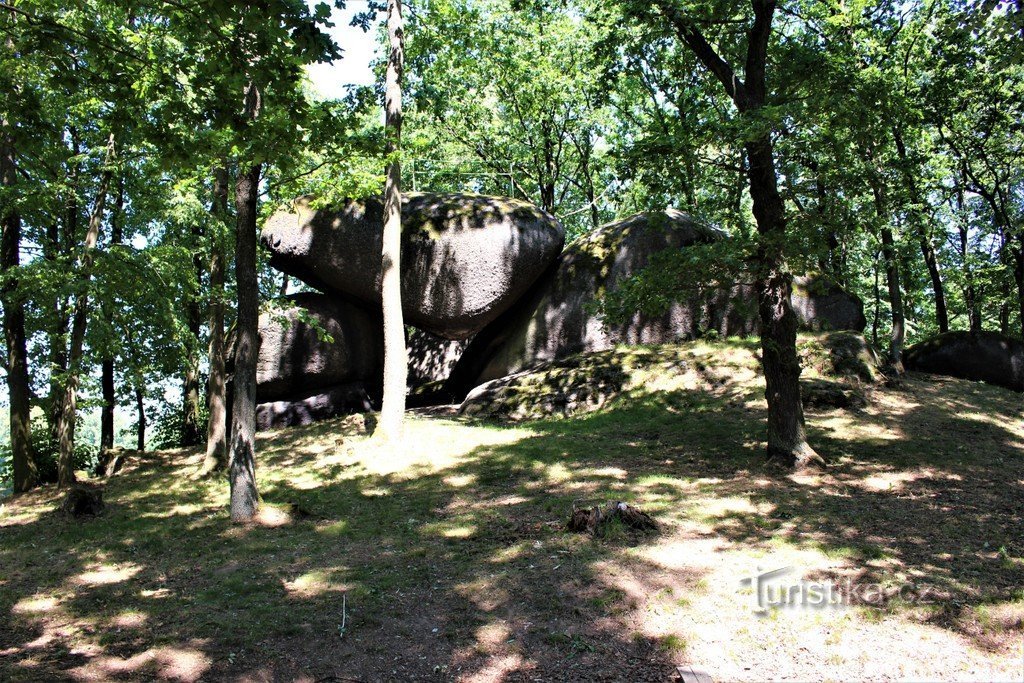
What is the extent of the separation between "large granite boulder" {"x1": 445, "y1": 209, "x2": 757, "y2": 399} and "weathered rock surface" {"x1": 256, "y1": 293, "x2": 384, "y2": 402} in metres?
3.61

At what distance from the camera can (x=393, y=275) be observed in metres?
13.4

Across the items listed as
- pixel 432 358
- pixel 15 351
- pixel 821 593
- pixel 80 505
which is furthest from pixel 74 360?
pixel 821 593

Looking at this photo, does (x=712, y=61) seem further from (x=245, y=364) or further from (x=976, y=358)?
(x=976, y=358)

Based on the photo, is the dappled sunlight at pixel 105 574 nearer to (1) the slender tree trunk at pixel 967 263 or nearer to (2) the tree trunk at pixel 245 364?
(2) the tree trunk at pixel 245 364

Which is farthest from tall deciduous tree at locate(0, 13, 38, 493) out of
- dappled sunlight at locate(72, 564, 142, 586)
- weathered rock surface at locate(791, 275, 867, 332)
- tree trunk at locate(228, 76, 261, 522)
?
weathered rock surface at locate(791, 275, 867, 332)

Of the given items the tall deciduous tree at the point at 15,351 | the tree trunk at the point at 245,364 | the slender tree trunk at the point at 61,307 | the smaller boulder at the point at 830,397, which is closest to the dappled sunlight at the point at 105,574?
the tree trunk at the point at 245,364

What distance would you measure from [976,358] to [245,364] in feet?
54.6

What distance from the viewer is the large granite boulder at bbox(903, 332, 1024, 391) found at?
16312 millimetres

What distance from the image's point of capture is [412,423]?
14.7m

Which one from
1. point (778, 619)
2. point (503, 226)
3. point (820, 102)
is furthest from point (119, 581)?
point (503, 226)

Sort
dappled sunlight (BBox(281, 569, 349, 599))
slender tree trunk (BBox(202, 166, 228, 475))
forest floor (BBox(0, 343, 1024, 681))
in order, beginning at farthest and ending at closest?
slender tree trunk (BBox(202, 166, 228, 475)) < dappled sunlight (BBox(281, 569, 349, 599)) < forest floor (BBox(0, 343, 1024, 681))

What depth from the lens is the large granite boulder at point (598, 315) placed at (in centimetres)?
1659

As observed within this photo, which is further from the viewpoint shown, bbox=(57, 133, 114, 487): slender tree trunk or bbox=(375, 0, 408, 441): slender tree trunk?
bbox=(375, 0, 408, 441): slender tree trunk

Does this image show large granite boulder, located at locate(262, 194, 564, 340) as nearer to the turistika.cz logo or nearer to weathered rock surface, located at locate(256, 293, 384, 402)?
weathered rock surface, located at locate(256, 293, 384, 402)
